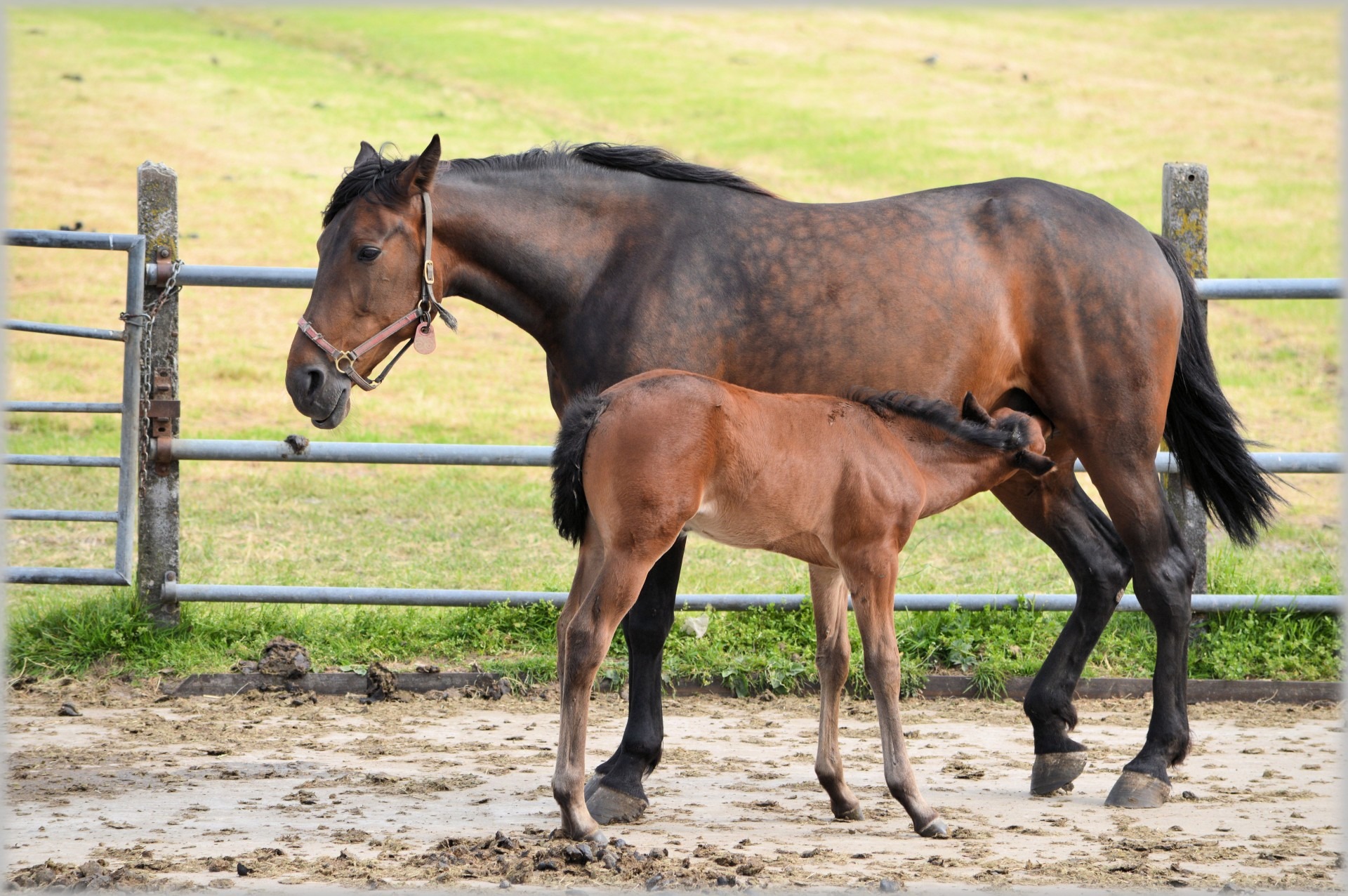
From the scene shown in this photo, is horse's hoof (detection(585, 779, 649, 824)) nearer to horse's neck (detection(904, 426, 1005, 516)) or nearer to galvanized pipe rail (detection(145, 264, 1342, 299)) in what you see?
horse's neck (detection(904, 426, 1005, 516))

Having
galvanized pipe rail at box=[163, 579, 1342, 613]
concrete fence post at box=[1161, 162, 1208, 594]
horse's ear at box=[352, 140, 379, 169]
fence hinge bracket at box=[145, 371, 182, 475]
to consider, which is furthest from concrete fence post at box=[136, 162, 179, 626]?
concrete fence post at box=[1161, 162, 1208, 594]

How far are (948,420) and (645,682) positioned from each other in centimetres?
146

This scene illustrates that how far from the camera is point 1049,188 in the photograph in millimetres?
5391

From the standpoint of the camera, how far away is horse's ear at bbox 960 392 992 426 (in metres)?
4.71

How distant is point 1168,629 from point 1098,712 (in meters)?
1.01

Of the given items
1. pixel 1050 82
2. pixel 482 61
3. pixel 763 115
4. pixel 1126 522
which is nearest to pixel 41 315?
pixel 1126 522

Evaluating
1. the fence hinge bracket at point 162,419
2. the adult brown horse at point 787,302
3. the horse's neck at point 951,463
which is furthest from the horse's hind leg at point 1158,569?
the fence hinge bracket at point 162,419

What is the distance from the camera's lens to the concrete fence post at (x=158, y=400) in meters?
6.33

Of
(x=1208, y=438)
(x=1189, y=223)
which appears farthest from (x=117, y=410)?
(x=1189, y=223)

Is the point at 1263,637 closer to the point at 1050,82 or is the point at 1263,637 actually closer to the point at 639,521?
the point at 639,521

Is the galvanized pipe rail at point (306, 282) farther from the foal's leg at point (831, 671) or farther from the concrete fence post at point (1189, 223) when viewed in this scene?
the foal's leg at point (831, 671)

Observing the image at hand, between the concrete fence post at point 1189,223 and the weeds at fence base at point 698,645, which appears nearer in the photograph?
the weeds at fence base at point 698,645

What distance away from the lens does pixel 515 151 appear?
22078 mm

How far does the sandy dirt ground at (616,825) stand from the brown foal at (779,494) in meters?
0.33
